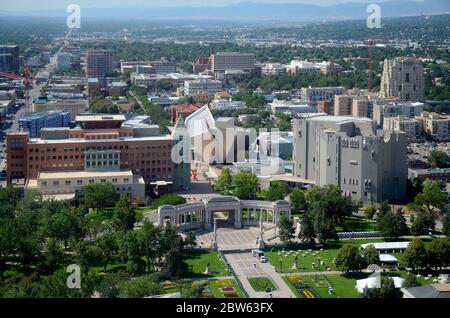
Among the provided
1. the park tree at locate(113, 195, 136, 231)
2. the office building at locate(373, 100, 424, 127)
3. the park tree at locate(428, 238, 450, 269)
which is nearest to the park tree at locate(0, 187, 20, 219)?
the park tree at locate(113, 195, 136, 231)

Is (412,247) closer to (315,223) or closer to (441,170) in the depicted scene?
(315,223)

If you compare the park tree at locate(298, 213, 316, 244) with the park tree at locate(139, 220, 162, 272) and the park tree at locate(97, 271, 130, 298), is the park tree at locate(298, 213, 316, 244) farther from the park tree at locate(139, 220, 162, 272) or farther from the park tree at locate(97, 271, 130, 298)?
the park tree at locate(97, 271, 130, 298)

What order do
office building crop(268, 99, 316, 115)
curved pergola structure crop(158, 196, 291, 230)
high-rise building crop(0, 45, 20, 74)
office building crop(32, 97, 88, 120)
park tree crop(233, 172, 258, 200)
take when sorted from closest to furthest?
curved pergola structure crop(158, 196, 291, 230)
park tree crop(233, 172, 258, 200)
office building crop(32, 97, 88, 120)
office building crop(268, 99, 316, 115)
high-rise building crop(0, 45, 20, 74)

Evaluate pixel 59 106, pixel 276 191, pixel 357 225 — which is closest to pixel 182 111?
pixel 59 106

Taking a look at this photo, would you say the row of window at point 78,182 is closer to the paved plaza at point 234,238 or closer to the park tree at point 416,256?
the paved plaza at point 234,238

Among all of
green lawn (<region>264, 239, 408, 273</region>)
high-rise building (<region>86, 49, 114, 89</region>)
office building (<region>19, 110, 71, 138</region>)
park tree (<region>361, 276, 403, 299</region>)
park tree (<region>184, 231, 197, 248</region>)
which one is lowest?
green lawn (<region>264, 239, 408, 273</region>)

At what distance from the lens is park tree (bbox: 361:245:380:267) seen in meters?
8.54

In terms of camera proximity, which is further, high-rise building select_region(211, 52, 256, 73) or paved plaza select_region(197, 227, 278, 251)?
high-rise building select_region(211, 52, 256, 73)

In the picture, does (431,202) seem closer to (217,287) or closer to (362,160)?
(362,160)

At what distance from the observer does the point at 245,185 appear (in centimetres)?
1252

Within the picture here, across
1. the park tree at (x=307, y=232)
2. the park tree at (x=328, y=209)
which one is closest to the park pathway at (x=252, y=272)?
the park tree at (x=307, y=232)

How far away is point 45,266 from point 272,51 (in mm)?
36559

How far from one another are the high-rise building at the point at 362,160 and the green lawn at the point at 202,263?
402 cm

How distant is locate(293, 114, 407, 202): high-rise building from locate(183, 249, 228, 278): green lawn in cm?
402
